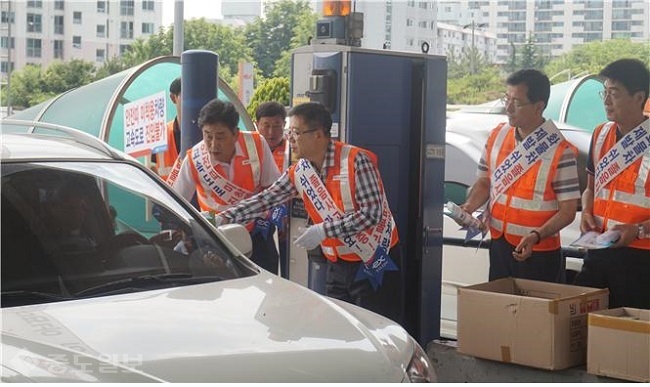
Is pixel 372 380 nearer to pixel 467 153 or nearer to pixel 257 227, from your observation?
pixel 257 227

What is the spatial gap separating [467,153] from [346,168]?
2296mm

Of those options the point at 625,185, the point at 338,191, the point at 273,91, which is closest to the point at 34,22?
the point at 273,91

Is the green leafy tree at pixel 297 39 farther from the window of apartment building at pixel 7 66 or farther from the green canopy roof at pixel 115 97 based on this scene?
the green canopy roof at pixel 115 97

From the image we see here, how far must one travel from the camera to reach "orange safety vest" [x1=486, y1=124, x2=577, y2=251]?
5.79 m

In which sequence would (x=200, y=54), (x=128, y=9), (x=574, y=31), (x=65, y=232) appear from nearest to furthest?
(x=65, y=232)
(x=200, y=54)
(x=574, y=31)
(x=128, y=9)

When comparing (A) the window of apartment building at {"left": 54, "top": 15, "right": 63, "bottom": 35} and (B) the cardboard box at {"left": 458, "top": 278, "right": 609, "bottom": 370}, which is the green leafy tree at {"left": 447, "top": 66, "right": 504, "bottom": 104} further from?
(A) the window of apartment building at {"left": 54, "top": 15, "right": 63, "bottom": 35}

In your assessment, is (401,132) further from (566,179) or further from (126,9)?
(126,9)

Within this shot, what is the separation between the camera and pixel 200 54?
7.20m

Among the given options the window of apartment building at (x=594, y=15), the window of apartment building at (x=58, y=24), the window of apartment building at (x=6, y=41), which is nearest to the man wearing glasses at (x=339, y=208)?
the window of apartment building at (x=6, y=41)

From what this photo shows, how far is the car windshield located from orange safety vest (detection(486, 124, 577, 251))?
2.14m

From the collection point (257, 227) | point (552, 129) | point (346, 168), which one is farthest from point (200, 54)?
point (552, 129)

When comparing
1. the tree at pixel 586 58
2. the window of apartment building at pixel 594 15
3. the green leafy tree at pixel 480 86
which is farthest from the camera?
the green leafy tree at pixel 480 86

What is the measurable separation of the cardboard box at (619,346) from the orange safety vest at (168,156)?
13.0ft

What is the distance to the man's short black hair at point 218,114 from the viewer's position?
633 centimetres
